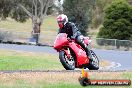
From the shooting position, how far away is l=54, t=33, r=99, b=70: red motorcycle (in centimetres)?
1391

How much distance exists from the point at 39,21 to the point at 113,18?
12.0m

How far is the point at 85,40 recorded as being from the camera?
14531 mm

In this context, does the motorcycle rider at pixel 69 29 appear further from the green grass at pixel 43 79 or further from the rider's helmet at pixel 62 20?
the green grass at pixel 43 79

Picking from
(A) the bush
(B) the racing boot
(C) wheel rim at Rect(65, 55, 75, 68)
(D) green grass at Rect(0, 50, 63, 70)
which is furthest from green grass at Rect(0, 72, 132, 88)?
(A) the bush

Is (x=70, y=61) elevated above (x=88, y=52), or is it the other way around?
(x=88, y=52)

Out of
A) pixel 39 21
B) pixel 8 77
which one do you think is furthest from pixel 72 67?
pixel 39 21

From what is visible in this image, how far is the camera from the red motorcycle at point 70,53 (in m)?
13.9

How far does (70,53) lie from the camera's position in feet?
47.0

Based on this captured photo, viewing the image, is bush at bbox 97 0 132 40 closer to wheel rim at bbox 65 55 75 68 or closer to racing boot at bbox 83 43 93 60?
racing boot at bbox 83 43 93 60

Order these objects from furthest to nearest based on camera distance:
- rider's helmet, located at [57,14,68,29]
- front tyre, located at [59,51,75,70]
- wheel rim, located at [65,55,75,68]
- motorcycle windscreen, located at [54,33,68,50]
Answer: wheel rim, located at [65,55,75,68], front tyre, located at [59,51,75,70], motorcycle windscreen, located at [54,33,68,50], rider's helmet, located at [57,14,68,29]

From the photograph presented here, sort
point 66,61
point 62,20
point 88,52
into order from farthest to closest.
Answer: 1. point 88,52
2. point 66,61
3. point 62,20

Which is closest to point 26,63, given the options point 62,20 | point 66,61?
point 66,61

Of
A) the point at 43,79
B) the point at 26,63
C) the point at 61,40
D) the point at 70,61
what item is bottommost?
the point at 26,63

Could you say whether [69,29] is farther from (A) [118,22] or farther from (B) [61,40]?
(A) [118,22]
